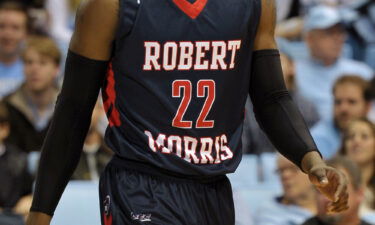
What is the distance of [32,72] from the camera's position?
641cm

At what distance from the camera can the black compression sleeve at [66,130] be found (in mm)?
2789

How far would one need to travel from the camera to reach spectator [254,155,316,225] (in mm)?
5070

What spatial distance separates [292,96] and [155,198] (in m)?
4.01

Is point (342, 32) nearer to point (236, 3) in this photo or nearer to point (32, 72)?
point (32, 72)

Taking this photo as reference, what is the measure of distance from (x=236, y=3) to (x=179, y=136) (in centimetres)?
47

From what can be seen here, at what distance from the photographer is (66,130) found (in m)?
2.81

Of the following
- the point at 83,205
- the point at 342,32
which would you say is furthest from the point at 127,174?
the point at 342,32

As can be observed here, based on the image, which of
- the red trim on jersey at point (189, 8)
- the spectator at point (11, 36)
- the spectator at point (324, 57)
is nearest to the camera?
the red trim on jersey at point (189, 8)

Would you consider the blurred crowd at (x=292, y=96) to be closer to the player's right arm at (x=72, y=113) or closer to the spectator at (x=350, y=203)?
the spectator at (x=350, y=203)

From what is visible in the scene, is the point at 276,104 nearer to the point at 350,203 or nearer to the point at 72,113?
the point at 72,113

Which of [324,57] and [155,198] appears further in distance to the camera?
[324,57]

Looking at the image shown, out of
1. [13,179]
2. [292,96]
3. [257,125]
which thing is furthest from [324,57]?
[13,179]

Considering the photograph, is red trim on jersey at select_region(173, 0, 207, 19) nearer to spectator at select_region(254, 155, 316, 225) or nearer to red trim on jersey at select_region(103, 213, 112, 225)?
red trim on jersey at select_region(103, 213, 112, 225)

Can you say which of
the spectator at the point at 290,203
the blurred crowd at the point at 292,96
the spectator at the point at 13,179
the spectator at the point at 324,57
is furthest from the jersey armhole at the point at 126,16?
the spectator at the point at 324,57
